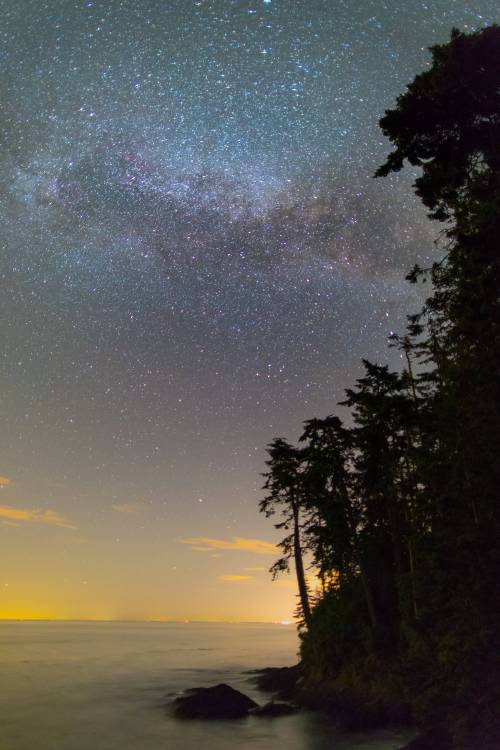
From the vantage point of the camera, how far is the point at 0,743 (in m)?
24.8

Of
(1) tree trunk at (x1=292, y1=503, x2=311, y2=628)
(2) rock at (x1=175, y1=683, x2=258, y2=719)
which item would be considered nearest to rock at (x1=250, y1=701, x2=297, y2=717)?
(2) rock at (x1=175, y1=683, x2=258, y2=719)

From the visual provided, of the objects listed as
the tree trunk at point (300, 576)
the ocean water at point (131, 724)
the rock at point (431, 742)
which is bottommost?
the ocean water at point (131, 724)

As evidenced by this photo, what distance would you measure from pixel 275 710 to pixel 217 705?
11.0 feet

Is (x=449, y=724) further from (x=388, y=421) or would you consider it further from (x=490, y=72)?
(x=490, y=72)

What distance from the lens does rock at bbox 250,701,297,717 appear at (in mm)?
26498

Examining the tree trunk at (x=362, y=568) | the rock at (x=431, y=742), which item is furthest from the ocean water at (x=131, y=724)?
the tree trunk at (x=362, y=568)

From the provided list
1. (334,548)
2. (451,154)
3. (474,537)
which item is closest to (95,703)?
(334,548)

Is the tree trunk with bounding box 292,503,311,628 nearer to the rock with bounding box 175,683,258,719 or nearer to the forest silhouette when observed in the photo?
the rock with bounding box 175,683,258,719

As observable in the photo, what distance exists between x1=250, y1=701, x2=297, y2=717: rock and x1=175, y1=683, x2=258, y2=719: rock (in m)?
0.59

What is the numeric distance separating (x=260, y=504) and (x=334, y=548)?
5.86m

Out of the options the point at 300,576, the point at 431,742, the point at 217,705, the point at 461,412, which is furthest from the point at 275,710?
the point at 461,412

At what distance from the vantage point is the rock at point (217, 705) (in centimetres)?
2716

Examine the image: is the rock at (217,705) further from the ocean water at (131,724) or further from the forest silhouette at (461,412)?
the forest silhouette at (461,412)

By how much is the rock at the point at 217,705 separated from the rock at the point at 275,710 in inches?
23.2
